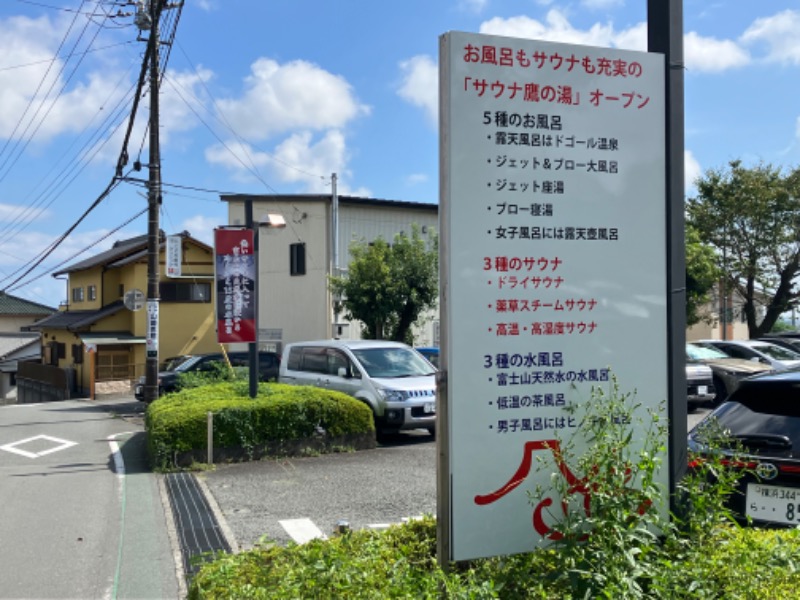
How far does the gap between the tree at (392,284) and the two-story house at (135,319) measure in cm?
956

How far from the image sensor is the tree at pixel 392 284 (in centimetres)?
2414

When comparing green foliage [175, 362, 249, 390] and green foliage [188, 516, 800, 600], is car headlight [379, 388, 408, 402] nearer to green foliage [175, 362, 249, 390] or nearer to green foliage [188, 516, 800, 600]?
green foliage [175, 362, 249, 390]

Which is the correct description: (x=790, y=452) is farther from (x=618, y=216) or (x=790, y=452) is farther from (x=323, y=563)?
(x=323, y=563)

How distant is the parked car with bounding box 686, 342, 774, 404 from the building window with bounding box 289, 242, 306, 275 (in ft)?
50.5

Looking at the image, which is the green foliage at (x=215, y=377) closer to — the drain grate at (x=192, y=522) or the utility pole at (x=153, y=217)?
the utility pole at (x=153, y=217)

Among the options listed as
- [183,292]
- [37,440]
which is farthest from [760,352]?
[183,292]

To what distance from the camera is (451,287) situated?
3383mm

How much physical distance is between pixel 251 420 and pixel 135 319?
2298 cm

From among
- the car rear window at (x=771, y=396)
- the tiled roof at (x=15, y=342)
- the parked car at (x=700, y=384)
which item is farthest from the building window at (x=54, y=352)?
the car rear window at (x=771, y=396)

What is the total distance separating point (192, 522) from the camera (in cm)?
732

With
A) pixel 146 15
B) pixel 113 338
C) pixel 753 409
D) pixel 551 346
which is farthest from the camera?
pixel 113 338

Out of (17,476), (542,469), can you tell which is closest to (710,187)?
(17,476)

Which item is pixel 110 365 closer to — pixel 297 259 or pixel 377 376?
pixel 297 259

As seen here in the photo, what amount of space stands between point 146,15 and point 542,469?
56.4ft
